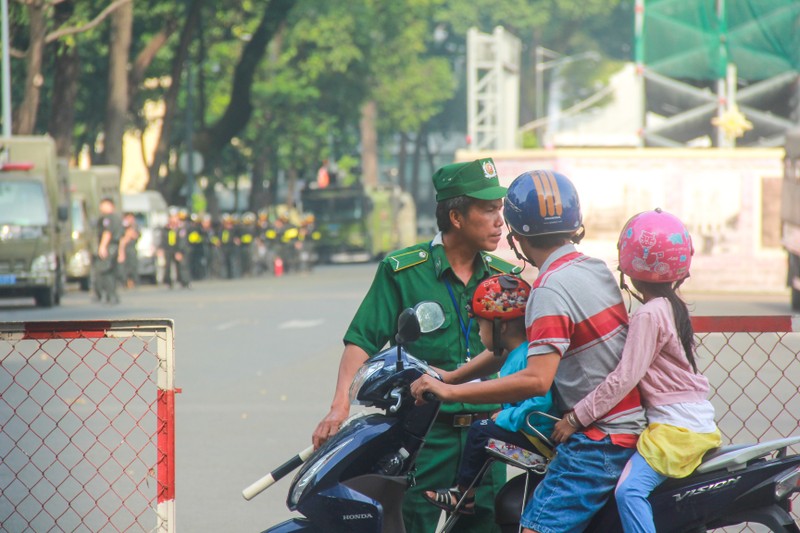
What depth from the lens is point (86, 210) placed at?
33.7 metres

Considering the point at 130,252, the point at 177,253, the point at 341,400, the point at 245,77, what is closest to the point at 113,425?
the point at 341,400

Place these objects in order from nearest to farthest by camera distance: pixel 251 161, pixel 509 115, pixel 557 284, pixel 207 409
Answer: pixel 557 284
pixel 207 409
pixel 509 115
pixel 251 161

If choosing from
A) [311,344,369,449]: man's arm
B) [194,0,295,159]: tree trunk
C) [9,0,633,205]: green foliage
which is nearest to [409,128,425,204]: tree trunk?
[9,0,633,205]: green foliage

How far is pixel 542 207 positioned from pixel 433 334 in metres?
0.74

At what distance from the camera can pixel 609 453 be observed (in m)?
3.71

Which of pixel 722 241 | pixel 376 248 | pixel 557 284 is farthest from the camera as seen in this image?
pixel 376 248

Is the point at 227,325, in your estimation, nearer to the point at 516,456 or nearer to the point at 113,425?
the point at 113,425

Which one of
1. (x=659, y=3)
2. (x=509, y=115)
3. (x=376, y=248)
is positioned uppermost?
(x=659, y=3)

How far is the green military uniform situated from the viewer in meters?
4.20

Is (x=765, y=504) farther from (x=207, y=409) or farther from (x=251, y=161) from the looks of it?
(x=251, y=161)

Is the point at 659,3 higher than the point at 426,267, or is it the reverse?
the point at 659,3

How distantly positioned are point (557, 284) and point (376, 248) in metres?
51.1

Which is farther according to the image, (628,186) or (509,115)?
(509,115)

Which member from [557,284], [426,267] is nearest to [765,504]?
[557,284]
